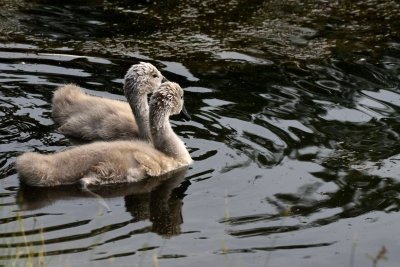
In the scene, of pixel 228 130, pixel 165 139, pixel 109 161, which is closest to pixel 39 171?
pixel 109 161

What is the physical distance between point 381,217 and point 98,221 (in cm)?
222

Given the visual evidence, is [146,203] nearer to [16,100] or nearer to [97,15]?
[16,100]

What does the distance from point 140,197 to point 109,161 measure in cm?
45

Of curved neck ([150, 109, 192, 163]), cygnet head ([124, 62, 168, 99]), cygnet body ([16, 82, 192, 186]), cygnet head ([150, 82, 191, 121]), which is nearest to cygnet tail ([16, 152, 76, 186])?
cygnet body ([16, 82, 192, 186])

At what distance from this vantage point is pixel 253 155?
7703 millimetres

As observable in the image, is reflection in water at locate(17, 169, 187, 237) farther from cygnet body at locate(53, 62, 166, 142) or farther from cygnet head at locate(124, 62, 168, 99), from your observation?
cygnet head at locate(124, 62, 168, 99)

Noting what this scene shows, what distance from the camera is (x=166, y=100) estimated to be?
8000mm

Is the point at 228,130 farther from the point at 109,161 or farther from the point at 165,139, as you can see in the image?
the point at 109,161

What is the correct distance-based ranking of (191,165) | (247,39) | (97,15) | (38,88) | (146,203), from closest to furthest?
(146,203) < (191,165) < (38,88) < (247,39) < (97,15)

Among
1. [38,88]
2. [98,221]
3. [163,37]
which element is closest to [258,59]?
[163,37]

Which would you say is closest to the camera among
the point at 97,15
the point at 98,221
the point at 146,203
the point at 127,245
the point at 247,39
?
the point at 127,245

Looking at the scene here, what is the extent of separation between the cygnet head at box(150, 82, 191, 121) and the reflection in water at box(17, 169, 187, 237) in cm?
86

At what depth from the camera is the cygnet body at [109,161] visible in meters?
6.88

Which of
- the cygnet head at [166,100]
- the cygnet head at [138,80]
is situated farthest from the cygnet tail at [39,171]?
the cygnet head at [138,80]
